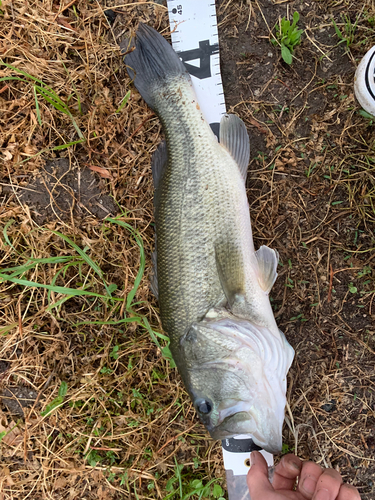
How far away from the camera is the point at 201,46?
2859mm

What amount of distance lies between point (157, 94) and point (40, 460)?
3.19 meters

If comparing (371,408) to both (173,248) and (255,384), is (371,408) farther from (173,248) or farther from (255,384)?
(173,248)

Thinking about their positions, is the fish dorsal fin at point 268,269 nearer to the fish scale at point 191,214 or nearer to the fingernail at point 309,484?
the fish scale at point 191,214

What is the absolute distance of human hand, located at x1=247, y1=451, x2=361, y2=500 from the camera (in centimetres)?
199

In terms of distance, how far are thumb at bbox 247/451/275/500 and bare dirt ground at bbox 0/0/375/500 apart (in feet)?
1.77

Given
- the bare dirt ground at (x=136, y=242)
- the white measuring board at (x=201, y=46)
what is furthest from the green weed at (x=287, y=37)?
the white measuring board at (x=201, y=46)

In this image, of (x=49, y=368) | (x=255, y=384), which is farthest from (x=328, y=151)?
(x=49, y=368)

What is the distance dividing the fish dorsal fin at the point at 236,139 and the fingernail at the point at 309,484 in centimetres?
202

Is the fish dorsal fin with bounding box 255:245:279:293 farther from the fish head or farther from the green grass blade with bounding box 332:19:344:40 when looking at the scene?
the green grass blade with bounding box 332:19:344:40

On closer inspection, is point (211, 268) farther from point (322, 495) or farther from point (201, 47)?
point (201, 47)

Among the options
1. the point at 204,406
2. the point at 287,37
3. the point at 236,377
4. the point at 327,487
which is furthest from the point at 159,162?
the point at 327,487

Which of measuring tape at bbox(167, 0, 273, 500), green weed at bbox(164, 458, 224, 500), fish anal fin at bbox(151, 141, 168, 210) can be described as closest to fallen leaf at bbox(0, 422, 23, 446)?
green weed at bbox(164, 458, 224, 500)

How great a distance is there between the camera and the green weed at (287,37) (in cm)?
268

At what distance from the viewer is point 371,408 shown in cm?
272
